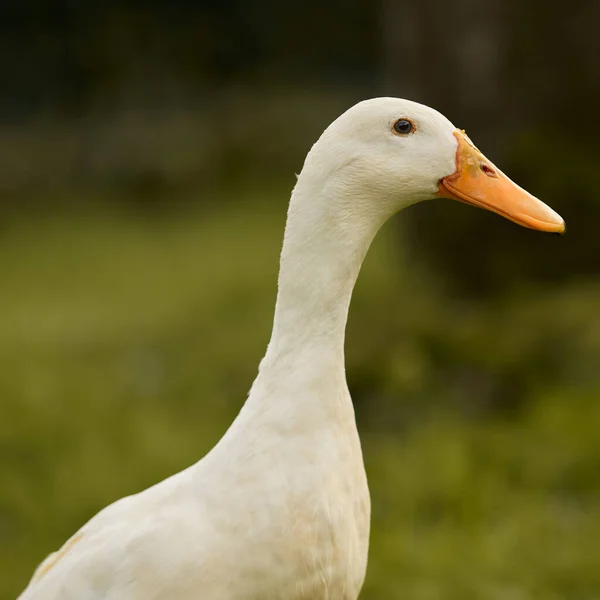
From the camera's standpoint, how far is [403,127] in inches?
88.5

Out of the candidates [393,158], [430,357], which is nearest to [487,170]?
[393,158]

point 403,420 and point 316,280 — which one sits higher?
point 316,280

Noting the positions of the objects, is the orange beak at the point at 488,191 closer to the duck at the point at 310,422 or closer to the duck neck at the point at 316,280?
the duck at the point at 310,422

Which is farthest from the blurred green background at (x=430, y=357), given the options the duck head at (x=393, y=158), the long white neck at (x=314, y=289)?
the duck head at (x=393, y=158)

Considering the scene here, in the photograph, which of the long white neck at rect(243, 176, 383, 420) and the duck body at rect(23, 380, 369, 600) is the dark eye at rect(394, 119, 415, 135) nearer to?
the long white neck at rect(243, 176, 383, 420)

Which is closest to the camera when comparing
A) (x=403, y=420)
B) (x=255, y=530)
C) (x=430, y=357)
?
(x=255, y=530)

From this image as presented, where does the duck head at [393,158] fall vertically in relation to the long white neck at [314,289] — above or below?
above

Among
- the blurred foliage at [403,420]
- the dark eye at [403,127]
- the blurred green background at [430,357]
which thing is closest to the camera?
the dark eye at [403,127]

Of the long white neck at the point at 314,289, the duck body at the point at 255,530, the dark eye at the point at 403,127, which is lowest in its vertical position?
the duck body at the point at 255,530

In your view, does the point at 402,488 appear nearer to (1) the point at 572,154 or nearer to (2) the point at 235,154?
(1) the point at 572,154

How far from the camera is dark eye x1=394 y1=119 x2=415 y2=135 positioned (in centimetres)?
224

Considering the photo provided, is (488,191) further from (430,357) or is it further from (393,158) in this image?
(430,357)

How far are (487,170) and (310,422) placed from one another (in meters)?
0.58

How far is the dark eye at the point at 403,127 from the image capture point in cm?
224
